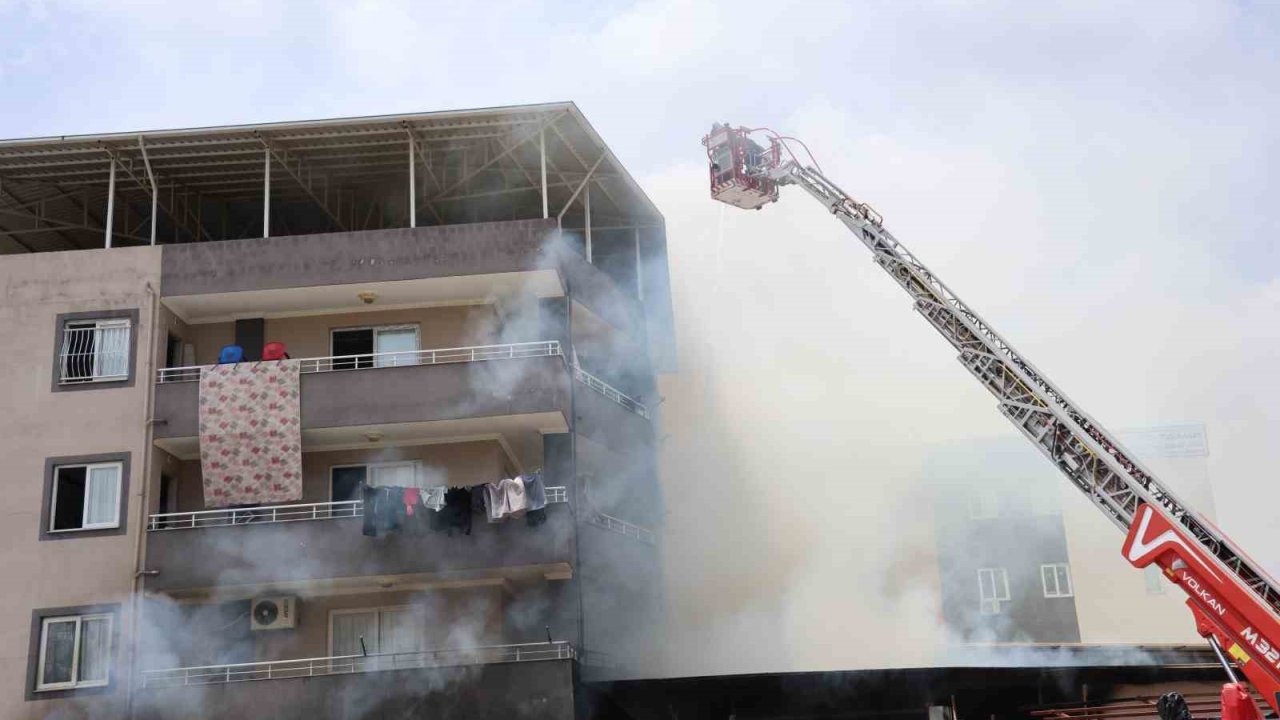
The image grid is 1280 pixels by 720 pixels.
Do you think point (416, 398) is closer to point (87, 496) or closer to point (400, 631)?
point (400, 631)

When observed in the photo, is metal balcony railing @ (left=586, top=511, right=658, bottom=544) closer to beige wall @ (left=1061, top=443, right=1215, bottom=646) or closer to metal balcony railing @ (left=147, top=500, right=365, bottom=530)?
metal balcony railing @ (left=147, top=500, right=365, bottom=530)

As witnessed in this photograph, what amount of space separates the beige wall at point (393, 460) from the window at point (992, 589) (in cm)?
2316

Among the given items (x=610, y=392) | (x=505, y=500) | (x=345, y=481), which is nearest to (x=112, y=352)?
(x=345, y=481)

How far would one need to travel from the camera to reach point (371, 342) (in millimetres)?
30469

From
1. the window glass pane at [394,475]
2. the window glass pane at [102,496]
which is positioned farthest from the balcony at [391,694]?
the window glass pane at [394,475]

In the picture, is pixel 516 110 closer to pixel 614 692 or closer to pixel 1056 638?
pixel 614 692

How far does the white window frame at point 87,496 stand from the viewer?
2792cm

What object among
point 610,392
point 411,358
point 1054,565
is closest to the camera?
point 411,358

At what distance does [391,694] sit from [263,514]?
4.95 meters

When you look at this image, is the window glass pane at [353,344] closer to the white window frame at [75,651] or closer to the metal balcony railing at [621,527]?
the metal balcony railing at [621,527]

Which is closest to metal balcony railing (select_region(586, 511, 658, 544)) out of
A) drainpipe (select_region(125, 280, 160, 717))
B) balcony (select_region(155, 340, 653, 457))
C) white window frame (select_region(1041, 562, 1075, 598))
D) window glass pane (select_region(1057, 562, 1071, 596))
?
balcony (select_region(155, 340, 653, 457))

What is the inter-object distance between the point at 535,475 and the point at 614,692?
4.35 m

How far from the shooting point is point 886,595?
39.2m

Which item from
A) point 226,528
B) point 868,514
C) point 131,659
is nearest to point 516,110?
point 226,528
